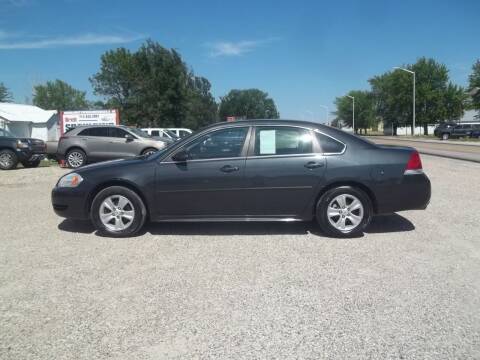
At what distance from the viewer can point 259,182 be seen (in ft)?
16.9

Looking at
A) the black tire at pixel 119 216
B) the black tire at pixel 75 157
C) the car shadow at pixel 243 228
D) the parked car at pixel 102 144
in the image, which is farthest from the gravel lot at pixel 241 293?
the black tire at pixel 75 157

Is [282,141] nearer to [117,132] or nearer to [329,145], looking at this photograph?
[329,145]

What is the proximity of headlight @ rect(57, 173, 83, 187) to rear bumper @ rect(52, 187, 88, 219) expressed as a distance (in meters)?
0.07

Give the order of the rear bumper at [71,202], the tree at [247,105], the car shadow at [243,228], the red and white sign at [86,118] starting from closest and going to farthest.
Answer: the rear bumper at [71,202]
the car shadow at [243,228]
the red and white sign at [86,118]
the tree at [247,105]

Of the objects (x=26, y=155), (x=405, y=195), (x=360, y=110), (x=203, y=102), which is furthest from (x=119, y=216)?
(x=360, y=110)

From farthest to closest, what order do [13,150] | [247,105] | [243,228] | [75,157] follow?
[247,105] → [13,150] → [75,157] → [243,228]

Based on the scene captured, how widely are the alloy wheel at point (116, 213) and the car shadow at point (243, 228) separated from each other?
284mm

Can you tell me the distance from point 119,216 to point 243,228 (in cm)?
173

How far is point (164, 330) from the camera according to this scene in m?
2.93

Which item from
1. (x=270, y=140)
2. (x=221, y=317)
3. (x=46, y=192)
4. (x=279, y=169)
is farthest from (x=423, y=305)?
(x=46, y=192)

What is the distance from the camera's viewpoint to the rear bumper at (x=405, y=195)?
5191 mm

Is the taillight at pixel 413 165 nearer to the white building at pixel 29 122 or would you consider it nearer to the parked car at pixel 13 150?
the parked car at pixel 13 150

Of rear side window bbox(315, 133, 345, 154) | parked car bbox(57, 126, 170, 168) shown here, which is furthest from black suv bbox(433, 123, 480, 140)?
rear side window bbox(315, 133, 345, 154)

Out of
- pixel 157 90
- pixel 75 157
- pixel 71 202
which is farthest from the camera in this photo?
pixel 157 90
